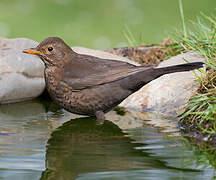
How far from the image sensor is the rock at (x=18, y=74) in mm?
7055

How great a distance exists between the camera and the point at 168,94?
6.35m

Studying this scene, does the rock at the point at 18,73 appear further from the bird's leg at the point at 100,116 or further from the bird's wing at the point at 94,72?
the bird's leg at the point at 100,116

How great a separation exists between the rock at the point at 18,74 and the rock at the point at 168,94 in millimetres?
1603

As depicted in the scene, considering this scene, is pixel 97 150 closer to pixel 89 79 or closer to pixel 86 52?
pixel 89 79

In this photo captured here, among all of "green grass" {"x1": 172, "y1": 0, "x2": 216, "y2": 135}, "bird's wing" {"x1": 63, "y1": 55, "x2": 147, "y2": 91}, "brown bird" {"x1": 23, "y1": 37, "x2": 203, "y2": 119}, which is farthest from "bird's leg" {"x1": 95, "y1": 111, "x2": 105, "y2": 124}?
"green grass" {"x1": 172, "y1": 0, "x2": 216, "y2": 135}

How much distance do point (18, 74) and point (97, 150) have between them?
3.19 metres

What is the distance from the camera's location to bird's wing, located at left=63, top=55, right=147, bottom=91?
5797mm

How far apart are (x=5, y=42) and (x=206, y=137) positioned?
4249 millimetres

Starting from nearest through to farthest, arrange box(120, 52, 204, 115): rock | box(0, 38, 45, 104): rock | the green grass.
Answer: the green grass → box(120, 52, 204, 115): rock → box(0, 38, 45, 104): rock

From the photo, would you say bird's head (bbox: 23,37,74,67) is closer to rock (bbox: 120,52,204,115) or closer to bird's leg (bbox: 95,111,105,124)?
bird's leg (bbox: 95,111,105,124)

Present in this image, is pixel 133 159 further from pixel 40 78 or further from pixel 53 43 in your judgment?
pixel 40 78

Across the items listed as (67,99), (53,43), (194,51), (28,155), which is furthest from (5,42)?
(28,155)

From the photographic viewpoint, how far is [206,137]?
4762mm

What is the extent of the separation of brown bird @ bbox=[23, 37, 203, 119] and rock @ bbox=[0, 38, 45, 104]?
125cm
